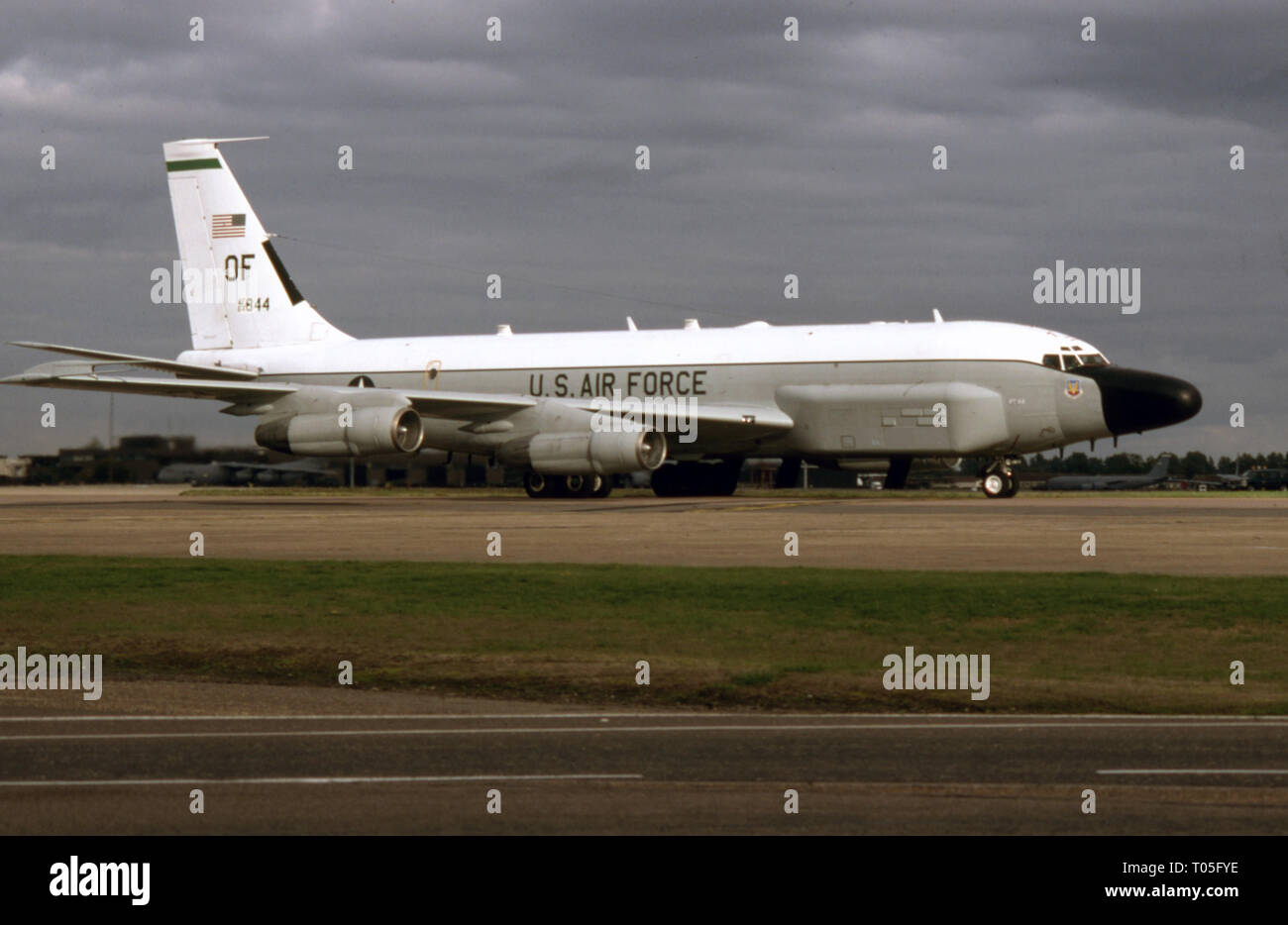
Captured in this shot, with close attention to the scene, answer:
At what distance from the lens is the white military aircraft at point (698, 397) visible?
4294cm

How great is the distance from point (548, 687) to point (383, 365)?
39.5 m

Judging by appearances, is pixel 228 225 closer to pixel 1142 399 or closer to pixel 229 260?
pixel 229 260

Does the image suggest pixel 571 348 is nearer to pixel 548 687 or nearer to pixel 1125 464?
pixel 548 687

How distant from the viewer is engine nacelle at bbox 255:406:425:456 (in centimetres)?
4269

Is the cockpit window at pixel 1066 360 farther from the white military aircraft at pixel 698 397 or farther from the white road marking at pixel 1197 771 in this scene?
the white road marking at pixel 1197 771

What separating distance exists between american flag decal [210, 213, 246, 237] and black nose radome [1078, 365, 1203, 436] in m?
28.8

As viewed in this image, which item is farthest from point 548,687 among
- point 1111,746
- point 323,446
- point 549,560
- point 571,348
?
point 571,348

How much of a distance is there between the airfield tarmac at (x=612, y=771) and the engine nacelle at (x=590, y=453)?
2856 cm

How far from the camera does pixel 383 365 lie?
52594 millimetres

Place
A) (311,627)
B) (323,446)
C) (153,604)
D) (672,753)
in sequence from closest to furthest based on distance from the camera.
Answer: (672,753) → (311,627) → (153,604) → (323,446)

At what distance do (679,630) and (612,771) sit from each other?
7.21m

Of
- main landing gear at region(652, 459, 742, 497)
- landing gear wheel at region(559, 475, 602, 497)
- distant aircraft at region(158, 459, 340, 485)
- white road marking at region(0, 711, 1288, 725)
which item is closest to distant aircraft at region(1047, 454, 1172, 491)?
distant aircraft at region(158, 459, 340, 485)

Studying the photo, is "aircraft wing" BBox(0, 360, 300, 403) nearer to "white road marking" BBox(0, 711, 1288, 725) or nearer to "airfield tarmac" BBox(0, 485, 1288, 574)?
"airfield tarmac" BBox(0, 485, 1288, 574)

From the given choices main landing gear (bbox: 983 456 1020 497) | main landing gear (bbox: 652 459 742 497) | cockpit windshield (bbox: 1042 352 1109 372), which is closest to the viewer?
cockpit windshield (bbox: 1042 352 1109 372)
